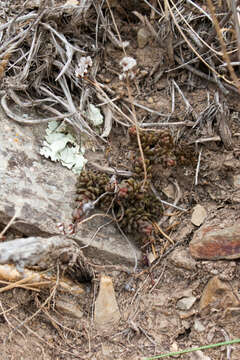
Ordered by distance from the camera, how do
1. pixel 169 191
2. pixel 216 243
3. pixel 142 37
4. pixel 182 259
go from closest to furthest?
pixel 216 243, pixel 182 259, pixel 169 191, pixel 142 37

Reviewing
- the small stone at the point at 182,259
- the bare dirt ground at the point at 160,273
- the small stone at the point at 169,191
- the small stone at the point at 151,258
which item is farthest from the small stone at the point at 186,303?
the small stone at the point at 169,191

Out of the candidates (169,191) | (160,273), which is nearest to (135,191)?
(169,191)

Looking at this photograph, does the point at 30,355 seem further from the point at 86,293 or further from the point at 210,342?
the point at 210,342

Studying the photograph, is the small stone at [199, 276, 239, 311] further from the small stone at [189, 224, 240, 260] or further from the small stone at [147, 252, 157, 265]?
the small stone at [147, 252, 157, 265]

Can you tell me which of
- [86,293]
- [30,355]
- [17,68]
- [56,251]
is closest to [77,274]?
[86,293]

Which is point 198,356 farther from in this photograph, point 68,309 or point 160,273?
point 68,309
